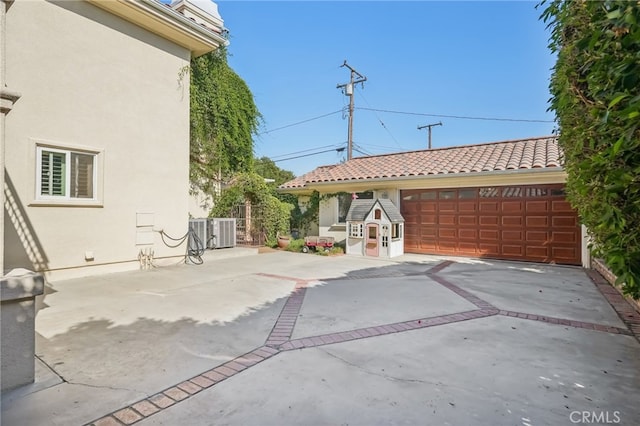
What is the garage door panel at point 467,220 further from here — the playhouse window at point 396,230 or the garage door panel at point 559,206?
the garage door panel at point 559,206

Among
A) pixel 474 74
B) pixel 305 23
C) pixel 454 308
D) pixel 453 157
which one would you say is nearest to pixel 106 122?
pixel 305 23

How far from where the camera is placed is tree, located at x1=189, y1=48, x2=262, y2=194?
12.3 meters

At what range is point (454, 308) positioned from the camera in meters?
5.28

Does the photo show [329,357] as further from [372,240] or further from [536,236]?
[536,236]

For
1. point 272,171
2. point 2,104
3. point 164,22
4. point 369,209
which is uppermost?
point 272,171

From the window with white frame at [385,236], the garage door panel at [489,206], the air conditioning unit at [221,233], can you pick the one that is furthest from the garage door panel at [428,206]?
the air conditioning unit at [221,233]

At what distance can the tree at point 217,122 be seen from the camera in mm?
12312

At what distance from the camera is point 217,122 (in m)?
13.1

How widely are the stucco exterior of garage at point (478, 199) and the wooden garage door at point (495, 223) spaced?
2 cm

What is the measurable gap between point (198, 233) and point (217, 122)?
4820 millimetres

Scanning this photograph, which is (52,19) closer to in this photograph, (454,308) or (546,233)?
(454,308)

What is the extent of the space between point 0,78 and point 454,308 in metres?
6.17

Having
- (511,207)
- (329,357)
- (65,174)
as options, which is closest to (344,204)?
(511,207)

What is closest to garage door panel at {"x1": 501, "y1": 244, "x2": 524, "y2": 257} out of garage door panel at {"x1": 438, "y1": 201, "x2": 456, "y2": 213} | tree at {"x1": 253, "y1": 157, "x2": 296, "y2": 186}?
garage door panel at {"x1": 438, "y1": 201, "x2": 456, "y2": 213}
